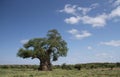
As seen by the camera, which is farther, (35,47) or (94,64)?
(94,64)

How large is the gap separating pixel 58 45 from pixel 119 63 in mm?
28552

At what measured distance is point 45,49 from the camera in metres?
55.0

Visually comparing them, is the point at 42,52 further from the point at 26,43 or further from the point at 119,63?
the point at 119,63

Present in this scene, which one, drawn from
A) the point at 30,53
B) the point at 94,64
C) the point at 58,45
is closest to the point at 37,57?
the point at 30,53

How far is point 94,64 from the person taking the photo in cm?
7844

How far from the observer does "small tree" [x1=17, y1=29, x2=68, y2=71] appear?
54.0 m

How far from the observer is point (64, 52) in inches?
2185

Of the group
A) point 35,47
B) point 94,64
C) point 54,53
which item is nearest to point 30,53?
point 35,47

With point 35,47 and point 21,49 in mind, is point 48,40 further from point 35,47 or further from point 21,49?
point 21,49

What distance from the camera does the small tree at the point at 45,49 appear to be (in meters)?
54.0

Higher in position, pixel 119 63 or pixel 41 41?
pixel 41 41

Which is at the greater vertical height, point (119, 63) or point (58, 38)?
point (58, 38)

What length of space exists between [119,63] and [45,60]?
2977 cm

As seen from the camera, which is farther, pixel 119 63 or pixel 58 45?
pixel 119 63
